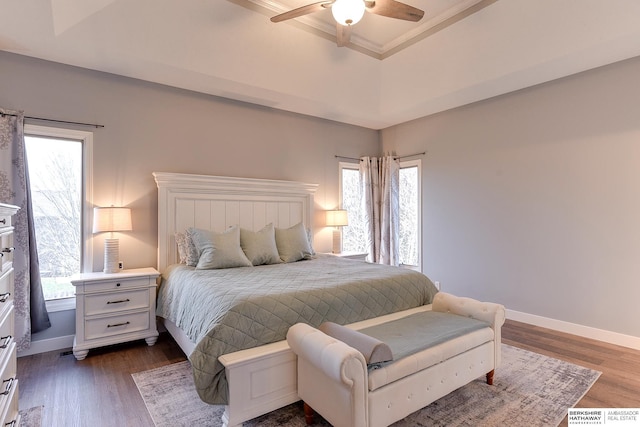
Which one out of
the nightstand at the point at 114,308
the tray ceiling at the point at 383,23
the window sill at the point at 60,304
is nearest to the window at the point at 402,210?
the tray ceiling at the point at 383,23

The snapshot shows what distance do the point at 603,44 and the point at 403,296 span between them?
272 cm

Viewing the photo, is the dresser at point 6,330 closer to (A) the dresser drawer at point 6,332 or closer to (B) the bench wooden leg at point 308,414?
(A) the dresser drawer at point 6,332

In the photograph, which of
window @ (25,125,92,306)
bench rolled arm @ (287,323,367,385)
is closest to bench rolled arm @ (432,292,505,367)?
bench rolled arm @ (287,323,367,385)

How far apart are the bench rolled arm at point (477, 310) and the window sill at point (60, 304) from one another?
3360 mm

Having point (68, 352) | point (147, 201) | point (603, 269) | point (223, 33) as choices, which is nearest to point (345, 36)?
point (223, 33)

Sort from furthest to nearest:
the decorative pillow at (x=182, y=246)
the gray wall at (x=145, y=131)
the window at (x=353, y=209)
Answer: the window at (x=353, y=209)
the decorative pillow at (x=182, y=246)
the gray wall at (x=145, y=131)

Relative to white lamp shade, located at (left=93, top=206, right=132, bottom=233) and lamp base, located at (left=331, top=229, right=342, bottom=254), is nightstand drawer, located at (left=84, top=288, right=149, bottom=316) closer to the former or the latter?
white lamp shade, located at (left=93, top=206, right=132, bottom=233)

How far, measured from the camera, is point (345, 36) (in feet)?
9.60

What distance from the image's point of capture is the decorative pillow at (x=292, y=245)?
3695 mm

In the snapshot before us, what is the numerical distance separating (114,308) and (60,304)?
1.96 feet

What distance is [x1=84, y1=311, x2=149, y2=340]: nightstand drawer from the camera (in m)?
2.89

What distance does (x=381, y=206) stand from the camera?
5328 mm

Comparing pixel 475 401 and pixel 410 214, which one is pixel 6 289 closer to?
pixel 475 401

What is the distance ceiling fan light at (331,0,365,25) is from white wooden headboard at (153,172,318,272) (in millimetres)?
2188
